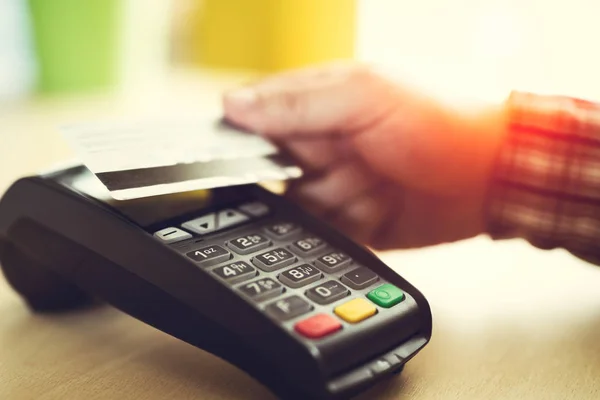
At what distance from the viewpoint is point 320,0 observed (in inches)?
46.9

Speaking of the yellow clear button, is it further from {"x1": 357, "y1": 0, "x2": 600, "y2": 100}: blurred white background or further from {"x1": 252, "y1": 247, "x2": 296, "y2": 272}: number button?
{"x1": 357, "y1": 0, "x2": 600, "y2": 100}: blurred white background

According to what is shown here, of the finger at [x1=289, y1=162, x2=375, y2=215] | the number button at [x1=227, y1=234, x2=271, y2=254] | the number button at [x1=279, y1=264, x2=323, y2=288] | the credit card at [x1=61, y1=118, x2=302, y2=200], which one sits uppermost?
the credit card at [x1=61, y1=118, x2=302, y2=200]

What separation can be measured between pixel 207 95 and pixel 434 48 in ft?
1.17

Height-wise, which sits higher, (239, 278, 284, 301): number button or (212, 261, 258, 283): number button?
(212, 261, 258, 283): number button

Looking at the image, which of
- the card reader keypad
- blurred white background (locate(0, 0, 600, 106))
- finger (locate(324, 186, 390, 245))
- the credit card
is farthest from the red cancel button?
blurred white background (locate(0, 0, 600, 106))

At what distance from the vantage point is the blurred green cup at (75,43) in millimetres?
1014

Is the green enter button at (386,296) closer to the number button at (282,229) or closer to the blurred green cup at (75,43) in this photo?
the number button at (282,229)

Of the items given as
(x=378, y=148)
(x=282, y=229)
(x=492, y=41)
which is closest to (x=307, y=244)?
(x=282, y=229)

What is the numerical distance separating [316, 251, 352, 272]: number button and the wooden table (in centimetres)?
6

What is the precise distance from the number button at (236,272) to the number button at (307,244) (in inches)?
1.6

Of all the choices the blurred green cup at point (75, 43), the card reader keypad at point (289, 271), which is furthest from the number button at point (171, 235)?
the blurred green cup at point (75, 43)

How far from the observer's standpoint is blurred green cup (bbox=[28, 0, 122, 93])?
39.9 inches

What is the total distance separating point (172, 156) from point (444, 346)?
179mm

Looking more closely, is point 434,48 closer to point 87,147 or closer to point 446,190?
point 446,190
